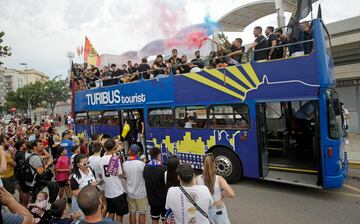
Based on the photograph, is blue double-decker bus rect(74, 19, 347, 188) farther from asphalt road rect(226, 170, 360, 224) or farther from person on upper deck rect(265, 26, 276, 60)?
asphalt road rect(226, 170, 360, 224)

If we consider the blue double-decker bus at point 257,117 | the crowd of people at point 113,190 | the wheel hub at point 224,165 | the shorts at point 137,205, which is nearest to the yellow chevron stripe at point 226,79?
the blue double-decker bus at point 257,117

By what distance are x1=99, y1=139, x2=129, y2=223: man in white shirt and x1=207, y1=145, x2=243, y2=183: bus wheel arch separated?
3.60 meters

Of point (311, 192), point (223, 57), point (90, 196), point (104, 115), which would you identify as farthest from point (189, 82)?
point (90, 196)

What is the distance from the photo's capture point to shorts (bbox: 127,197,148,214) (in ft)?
15.1

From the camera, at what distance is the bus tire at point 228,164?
292 inches

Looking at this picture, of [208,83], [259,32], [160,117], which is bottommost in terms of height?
[160,117]

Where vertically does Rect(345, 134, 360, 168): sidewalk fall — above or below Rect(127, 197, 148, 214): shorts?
below

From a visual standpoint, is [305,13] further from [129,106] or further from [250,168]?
[129,106]

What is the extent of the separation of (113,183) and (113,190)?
117 mm

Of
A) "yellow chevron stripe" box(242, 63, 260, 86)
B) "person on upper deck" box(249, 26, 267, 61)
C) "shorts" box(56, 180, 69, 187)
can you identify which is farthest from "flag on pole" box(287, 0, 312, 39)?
"shorts" box(56, 180, 69, 187)

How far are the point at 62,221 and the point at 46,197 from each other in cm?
95

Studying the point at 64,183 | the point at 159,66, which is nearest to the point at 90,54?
the point at 159,66

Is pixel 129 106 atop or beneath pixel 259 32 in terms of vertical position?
beneath

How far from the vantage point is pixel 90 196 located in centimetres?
248
